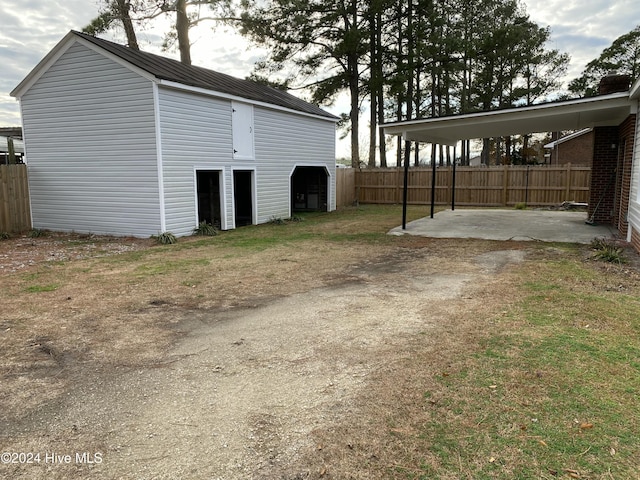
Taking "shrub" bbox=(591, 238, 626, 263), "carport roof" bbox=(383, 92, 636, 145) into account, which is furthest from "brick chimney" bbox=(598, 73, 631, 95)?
"shrub" bbox=(591, 238, 626, 263)

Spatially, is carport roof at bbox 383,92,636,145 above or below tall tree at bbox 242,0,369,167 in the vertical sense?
below

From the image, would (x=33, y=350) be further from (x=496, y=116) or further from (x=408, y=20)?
(x=408, y=20)

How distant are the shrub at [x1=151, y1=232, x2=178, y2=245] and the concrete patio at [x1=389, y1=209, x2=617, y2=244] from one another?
17.6 feet

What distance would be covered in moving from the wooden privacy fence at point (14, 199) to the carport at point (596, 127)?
9.94m

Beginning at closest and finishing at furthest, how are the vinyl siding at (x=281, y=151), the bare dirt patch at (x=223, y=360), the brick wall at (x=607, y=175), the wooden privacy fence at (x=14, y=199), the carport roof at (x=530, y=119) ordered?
the bare dirt patch at (x=223, y=360)
the carport roof at (x=530, y=119)
the brick wall at (x=607, y=175)
the wooden privacy fence at (x=14, y=199)
the vinyl siding at (x=281, y=151)

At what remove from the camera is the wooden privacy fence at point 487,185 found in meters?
18.2

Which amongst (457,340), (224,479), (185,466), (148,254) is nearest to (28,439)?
(185,466)

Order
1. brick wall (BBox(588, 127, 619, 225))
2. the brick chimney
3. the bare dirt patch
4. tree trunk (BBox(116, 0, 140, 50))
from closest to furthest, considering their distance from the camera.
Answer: the bare dirt patch
the brick chimney
brick wall (BBox(588, 127, 619, 225))
tree trunk (BBox(116, 0, 140, 50))

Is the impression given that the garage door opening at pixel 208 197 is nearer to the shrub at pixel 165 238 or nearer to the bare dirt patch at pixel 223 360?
the shrub at pixel 165 238

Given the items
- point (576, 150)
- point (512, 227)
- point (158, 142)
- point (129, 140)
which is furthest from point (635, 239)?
point (576, 150)

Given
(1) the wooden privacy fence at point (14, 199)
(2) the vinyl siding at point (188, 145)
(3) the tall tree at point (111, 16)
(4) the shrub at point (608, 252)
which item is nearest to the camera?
(4) the shrub at point (608, 252)

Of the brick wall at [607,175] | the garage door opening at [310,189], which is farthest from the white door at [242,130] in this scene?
the brick wall at [607,175]

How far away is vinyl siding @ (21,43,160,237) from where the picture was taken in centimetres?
1063

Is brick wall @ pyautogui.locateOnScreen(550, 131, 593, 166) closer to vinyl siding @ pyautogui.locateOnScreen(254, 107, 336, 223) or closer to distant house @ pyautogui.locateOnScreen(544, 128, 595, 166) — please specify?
distant house @ pyautogui.locateOnScreen(544, 128, 595, 166)
